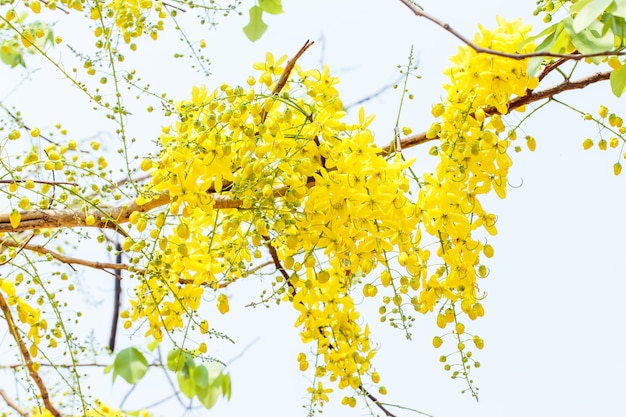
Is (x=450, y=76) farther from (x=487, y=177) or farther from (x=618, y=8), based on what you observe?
(x=618, y=8)

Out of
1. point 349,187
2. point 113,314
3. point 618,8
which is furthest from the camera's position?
point 113,314

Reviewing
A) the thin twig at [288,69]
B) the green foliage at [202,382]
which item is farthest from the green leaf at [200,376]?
the thin twig at [288,69]

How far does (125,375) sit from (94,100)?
0.57 m

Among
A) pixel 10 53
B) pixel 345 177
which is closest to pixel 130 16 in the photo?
pixel 10 53

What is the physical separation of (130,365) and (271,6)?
0.43m

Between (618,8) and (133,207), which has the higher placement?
(133,207)

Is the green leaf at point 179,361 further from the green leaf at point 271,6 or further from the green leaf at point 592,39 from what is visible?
the green leaf at point 592,39

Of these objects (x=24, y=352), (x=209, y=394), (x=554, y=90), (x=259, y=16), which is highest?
(x=554, y=90)

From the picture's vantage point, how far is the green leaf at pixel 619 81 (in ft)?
2.79

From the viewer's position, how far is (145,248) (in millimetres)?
1066

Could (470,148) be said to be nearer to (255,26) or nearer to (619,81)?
(619,81)

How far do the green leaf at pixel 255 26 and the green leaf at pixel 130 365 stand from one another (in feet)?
1.23

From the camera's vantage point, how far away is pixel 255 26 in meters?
0.76

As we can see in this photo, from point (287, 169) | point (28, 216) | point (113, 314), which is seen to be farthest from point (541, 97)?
point (113, 314)
